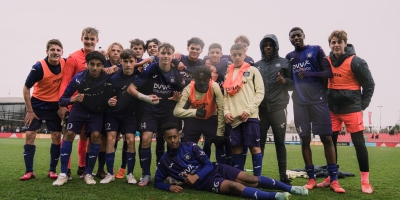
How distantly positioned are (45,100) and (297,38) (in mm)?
4371

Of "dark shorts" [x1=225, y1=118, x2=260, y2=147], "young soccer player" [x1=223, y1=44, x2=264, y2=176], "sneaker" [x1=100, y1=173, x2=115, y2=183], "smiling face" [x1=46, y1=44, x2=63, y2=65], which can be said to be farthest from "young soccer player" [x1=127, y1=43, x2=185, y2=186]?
"smiling face" [x1=46, y1=44, x2=63, y2=65]

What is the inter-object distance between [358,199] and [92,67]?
4217 millimetres

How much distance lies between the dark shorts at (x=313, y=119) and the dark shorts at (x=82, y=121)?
3.20 meters

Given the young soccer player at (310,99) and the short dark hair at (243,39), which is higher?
the short dark hair at (243,39)

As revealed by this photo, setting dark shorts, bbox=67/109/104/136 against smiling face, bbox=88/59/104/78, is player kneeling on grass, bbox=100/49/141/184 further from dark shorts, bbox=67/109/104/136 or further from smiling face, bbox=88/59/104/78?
smiling face, bbox=88/59/104/78

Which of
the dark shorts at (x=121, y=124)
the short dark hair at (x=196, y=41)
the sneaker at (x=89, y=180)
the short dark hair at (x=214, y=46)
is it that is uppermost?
the short dark hair at (x=196, y=41)

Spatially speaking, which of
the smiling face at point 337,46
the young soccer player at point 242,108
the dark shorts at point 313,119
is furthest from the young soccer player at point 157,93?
the smiling face at point 337,46

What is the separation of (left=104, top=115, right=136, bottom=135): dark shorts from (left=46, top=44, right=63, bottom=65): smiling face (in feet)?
4.33

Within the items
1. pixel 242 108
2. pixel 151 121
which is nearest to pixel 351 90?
pixel 242 108

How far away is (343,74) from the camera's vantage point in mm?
4805

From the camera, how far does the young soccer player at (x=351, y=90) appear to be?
467 cm

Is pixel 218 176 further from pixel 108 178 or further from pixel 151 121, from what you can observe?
pixel 108 178

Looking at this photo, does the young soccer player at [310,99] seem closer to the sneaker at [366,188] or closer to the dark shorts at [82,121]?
the sneaker at [366,188]

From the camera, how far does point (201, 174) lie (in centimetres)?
405
